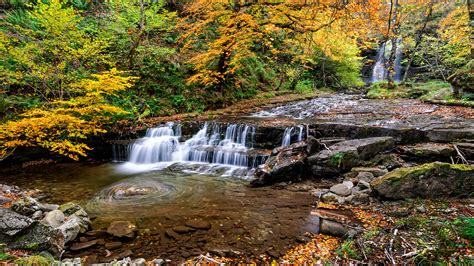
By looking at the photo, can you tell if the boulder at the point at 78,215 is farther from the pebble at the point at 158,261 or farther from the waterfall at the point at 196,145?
the waterfall at the point at 196,145

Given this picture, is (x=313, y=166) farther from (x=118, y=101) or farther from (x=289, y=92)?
(x=289, y=92)

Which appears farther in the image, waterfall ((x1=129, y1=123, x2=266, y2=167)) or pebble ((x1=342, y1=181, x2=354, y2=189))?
waterfall ((x1=129, y1=123, x2=266, y2=167))

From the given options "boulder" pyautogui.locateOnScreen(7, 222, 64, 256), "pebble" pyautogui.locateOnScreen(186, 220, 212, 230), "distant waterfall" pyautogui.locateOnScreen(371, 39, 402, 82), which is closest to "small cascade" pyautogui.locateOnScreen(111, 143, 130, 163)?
"pebble" pyautogui.locateOnScreen(186, 220, 212, 230)

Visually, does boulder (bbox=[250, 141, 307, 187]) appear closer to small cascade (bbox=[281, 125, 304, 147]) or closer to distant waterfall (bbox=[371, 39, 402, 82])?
small cascade (bbox=[281, 125, 304, 147])

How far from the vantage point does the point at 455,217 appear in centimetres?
388

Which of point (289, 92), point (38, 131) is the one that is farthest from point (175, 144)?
point (289, 92)

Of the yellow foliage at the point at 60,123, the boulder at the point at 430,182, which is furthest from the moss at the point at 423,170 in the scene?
the yellow foliage at the point at 60,123

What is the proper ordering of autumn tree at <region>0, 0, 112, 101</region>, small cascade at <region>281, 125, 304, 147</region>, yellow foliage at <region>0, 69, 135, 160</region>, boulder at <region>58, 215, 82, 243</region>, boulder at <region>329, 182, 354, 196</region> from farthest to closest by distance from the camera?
1. small cascade at <region>281, 125, 304, 147</region>
2. autumn tree at <region>0, 0, 112, 101</region>
3. yellow foliage at <region>0, 69, 135, 160</region>
4. boulder at <region>329, 182, 354, 196</region>
5. boulder at <region>58, 215, 82, 243</region>

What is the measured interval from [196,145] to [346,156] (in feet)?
19.2

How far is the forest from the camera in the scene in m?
3.90

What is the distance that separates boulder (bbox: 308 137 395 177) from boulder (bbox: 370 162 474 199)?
5.46ft

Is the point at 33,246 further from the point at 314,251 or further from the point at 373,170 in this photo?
the point at 373,170

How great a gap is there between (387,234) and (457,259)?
92 cm

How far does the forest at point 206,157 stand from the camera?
3.90 metres
